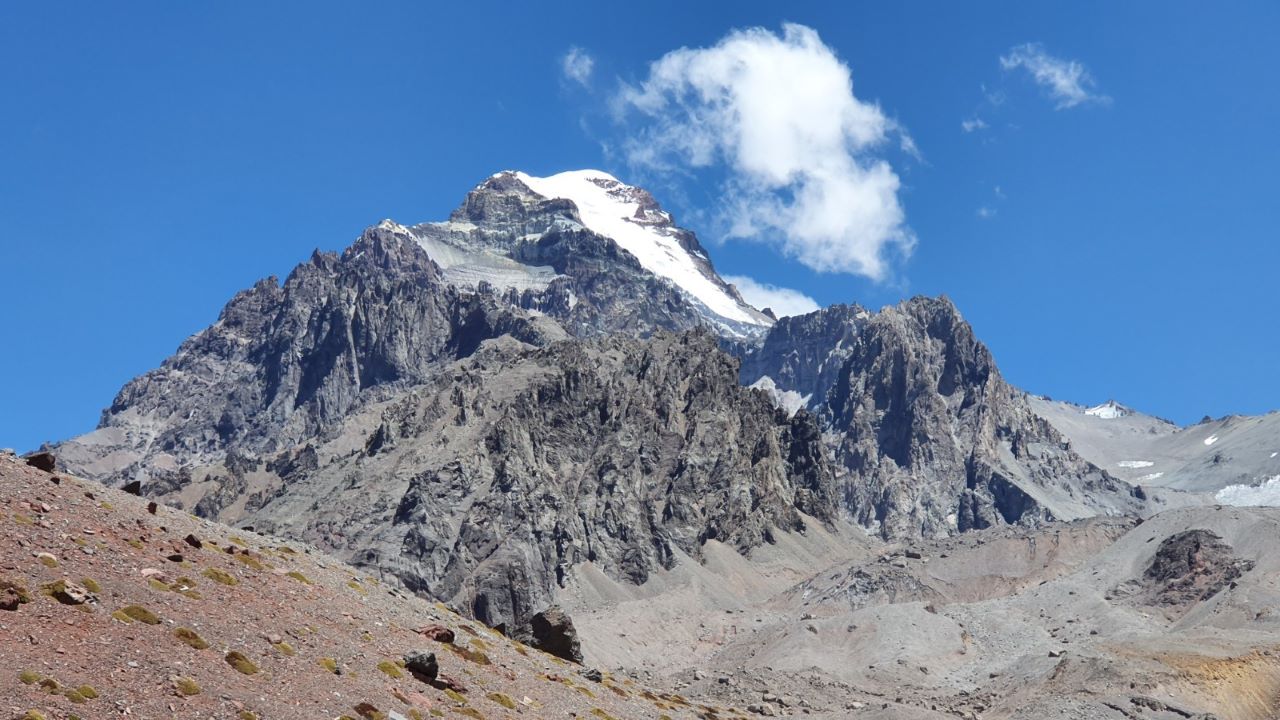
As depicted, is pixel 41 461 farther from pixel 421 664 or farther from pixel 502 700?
pixel 502 700

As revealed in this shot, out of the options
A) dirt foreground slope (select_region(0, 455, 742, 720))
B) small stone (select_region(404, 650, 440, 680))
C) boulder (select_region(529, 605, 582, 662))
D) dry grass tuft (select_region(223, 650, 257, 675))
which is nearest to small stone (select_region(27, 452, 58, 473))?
dirt foreground slope (select_region(0, 455, 742, 720))

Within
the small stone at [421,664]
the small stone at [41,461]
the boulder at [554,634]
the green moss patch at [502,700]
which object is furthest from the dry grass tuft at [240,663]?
the boulder at [554,634]

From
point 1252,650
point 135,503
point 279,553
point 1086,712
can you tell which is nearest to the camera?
point 135,503

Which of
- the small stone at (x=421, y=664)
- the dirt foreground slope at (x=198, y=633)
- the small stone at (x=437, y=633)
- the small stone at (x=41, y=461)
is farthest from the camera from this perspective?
the small stone at (x=437, y=633)

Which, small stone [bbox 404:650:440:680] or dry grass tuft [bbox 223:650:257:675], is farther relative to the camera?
small stone [bbox 404:650:440:680]

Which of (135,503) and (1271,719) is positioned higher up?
(1271,719)

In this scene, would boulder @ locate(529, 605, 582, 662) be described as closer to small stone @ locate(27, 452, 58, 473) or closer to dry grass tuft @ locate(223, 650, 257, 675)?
small stone @ locate(27, 452, 58, 473)

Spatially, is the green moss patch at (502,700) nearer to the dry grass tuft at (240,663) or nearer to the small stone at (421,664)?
the small stone at (421,664)

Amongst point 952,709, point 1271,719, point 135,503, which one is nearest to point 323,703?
point 135,503

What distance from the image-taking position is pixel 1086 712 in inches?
4412

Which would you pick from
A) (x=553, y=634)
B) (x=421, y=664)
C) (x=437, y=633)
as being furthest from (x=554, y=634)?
(x=421, y=664)

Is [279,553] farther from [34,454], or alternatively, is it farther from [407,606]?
[34,454]

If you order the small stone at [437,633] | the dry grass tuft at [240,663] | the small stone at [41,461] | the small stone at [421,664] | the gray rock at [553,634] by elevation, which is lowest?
the dry grass tuft at [240,663]

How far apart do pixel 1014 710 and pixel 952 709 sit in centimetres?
2040
